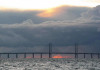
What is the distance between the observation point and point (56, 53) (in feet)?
318

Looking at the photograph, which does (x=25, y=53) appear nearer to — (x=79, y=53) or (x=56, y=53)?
(x=56, y=53)

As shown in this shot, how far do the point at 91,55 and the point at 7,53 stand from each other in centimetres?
2730

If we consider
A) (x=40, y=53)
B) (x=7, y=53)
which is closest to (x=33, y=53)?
(x=40, y=53)

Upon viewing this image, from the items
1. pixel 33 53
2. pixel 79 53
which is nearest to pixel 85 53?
pixel 79 53

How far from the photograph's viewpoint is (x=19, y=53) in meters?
94.9

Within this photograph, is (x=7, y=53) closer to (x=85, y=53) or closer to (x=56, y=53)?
(x=56, y=53)

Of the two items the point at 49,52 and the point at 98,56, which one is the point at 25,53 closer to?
the point at 49,52

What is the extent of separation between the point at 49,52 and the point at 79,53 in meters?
10.3

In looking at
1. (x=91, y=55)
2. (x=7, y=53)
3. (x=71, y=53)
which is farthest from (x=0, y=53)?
(x=91, y=55)

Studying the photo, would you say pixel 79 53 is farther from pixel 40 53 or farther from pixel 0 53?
pixel 0 53

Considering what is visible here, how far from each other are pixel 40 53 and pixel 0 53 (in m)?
13.1

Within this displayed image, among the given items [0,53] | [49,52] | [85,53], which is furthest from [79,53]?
[0,53]

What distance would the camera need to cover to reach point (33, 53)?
312 ft

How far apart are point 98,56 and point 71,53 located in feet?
29.9
